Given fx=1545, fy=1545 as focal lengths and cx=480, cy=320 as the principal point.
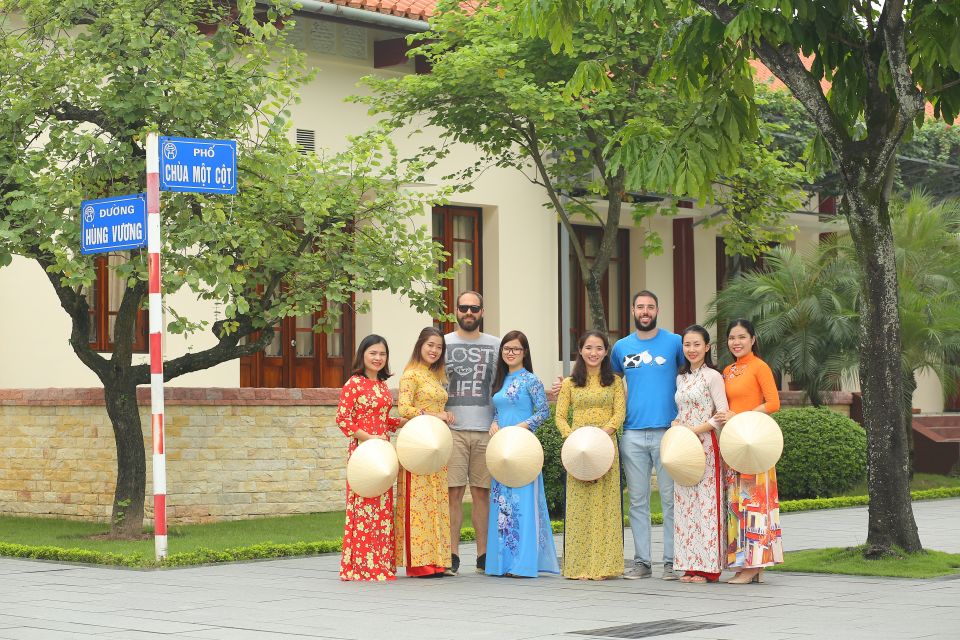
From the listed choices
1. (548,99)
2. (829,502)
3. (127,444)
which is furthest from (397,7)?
(829,502)

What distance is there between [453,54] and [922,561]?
778 cm

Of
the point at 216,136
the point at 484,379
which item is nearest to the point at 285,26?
the point at 216,136

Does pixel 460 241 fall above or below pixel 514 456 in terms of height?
above

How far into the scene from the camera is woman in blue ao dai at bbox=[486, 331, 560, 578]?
11086 mm

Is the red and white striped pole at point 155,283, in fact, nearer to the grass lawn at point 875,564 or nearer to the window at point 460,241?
the grass lawn at point 875,564

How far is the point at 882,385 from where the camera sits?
11438 mm

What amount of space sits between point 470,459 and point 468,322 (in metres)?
1.02

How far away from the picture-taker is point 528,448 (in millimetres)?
10906

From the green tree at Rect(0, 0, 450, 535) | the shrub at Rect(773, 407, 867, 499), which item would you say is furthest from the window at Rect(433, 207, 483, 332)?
the green tree at Rect(0, 0, 450, 535)

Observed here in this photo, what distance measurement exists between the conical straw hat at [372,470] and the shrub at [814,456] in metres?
8.51

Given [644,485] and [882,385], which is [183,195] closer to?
[644,485]

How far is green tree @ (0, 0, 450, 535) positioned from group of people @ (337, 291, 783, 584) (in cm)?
218

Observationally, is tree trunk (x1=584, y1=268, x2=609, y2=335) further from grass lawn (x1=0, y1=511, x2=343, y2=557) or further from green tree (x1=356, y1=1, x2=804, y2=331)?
grass lawn (x1=0, y1=511, x2=343, y2=557)

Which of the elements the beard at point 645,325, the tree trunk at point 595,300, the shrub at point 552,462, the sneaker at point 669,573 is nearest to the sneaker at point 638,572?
the sneaker at point 669,573
